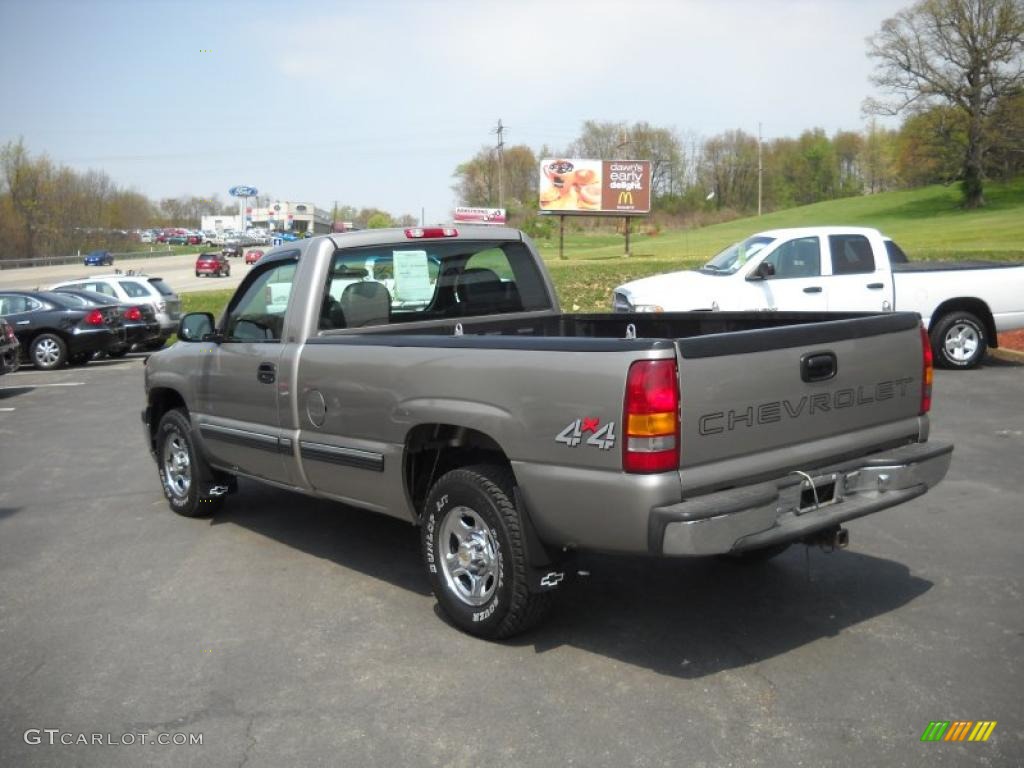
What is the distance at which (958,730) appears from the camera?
365 centimetres

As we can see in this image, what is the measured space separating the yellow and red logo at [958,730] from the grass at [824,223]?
1953 cm

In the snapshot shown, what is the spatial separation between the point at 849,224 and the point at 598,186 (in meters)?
36.9

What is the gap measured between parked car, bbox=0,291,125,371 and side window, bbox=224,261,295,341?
13.6 metres

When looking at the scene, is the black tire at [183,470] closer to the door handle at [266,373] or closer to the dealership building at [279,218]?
the door handle at [266,373]

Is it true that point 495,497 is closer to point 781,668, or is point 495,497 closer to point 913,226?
point 781,668

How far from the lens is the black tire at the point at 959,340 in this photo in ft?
Answer: 44.3

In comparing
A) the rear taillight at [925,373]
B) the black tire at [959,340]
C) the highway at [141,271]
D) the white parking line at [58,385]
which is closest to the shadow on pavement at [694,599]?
the rear taillight at [925,373]

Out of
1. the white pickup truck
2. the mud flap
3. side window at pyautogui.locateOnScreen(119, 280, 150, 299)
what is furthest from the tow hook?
side window at pyautogui.locateOnScreen(119, 280, 150, 299)

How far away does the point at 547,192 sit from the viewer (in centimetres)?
4650

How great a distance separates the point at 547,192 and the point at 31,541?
41248 millimetres

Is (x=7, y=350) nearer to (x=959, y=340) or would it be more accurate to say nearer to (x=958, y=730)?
(x=959, y=340)

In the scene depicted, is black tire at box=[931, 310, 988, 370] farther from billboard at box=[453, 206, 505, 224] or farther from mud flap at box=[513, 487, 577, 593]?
billboard at box=[453, 206, 505, 224]

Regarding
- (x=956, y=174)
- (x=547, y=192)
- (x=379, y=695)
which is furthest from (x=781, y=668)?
(x=956, y=174)

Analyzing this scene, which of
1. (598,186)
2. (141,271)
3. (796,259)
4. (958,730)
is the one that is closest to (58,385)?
(796,259)
